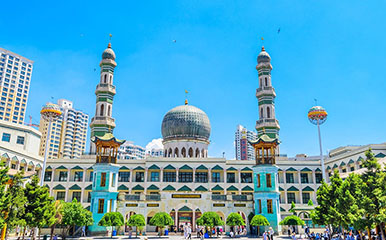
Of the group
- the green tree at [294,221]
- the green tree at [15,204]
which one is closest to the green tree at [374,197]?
the green tree at [294,221]

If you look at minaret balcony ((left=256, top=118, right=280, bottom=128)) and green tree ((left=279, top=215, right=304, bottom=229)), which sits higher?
minaret balcony ((left=256, top=118, right=280, bottom=128))

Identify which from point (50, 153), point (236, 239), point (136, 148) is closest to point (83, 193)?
point (236, 239)

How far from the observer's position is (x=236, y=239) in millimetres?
34500

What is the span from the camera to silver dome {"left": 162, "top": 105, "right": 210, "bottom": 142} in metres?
62.2

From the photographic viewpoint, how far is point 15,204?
1037 inches

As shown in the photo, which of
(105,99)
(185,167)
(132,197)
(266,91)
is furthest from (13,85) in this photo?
(132,197)

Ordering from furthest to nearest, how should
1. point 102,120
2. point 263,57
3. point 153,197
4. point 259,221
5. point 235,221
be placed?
point 263,57 < point 102,120 < point 153,197 < point 259,221 < point 235,221

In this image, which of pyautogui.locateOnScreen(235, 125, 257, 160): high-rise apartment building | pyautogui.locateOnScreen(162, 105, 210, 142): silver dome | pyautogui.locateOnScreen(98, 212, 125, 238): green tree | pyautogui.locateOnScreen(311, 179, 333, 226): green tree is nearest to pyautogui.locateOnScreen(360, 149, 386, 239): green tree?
pyautogui.locateOnScreen(311, 179, 333, 226): green tree

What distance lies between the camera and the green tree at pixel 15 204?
26086mm

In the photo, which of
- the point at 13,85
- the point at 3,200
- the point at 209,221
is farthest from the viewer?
the point at 13,85

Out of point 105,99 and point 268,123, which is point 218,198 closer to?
point 268,123

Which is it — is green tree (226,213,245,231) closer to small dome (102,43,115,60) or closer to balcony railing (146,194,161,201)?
balcony railing (146,194,161,201)

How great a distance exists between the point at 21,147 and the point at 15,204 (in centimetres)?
3335

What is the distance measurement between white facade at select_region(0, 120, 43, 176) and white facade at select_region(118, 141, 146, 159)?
3653 inches
